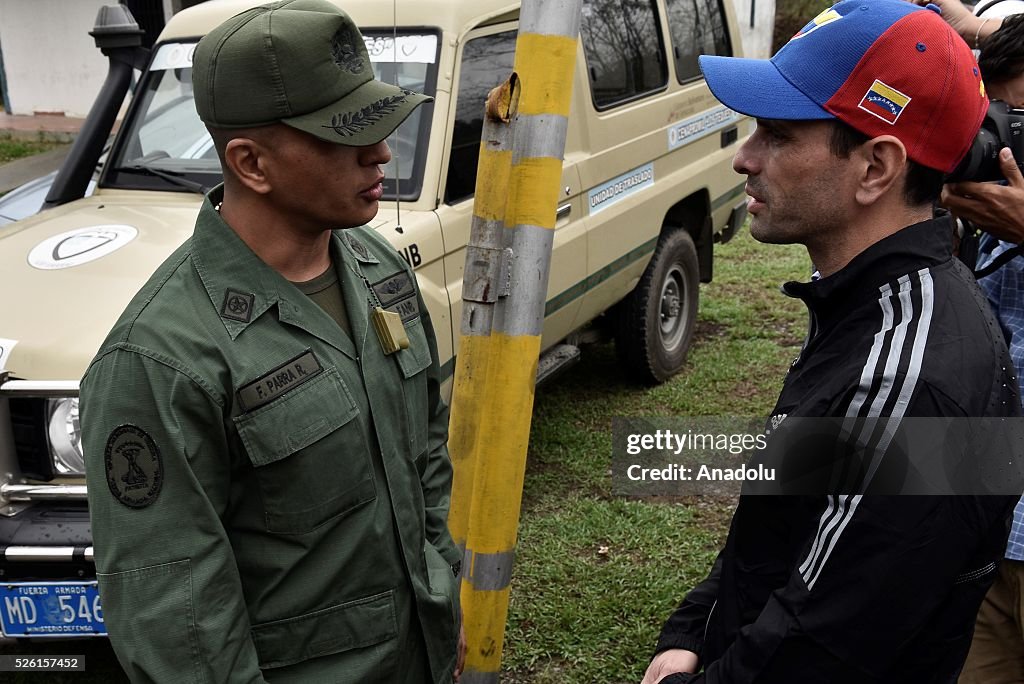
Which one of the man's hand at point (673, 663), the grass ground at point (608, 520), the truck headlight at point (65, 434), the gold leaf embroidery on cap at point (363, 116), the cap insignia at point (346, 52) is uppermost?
the cap insignia at point (346, 52)

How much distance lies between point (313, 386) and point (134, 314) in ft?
0.99

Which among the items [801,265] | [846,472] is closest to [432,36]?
[846,472]

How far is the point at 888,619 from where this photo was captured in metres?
1.42

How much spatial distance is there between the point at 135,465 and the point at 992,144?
1730 mm

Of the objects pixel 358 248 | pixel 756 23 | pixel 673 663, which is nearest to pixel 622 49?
pixel 358 248

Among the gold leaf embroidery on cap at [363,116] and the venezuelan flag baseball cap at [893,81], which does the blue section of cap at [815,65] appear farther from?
the gold leaf embroidery on cap at [363,116]

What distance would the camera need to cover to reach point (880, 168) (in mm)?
1619

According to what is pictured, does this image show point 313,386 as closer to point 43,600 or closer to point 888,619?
point 888,619

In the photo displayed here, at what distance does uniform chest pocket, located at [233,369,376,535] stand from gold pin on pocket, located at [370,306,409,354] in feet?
0.55

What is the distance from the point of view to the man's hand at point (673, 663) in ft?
6.09

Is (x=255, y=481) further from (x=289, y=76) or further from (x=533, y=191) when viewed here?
(x=533, y=191)

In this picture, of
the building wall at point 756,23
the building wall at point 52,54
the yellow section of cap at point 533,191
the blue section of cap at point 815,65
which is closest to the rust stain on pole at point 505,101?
the yellow section of cap at point 533,191

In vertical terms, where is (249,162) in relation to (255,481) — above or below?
above

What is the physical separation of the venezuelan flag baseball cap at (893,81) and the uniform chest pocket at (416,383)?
0.78 metres
